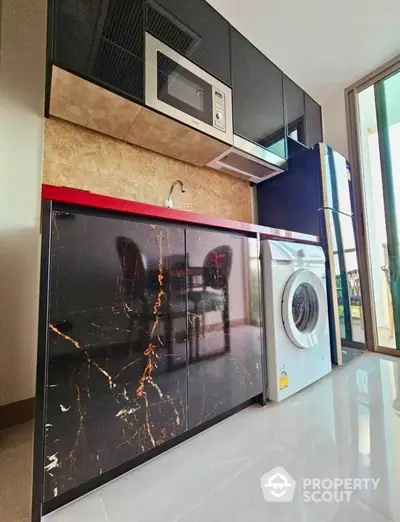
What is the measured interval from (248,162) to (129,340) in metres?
1.62

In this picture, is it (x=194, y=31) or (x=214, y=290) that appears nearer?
(x=214, y=290)

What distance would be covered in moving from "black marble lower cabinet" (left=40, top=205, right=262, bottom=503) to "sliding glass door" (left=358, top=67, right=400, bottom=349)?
185 cm

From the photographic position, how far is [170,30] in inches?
51.8

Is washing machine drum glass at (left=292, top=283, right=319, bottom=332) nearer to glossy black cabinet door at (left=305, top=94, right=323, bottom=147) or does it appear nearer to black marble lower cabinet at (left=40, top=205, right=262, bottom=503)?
black marble lower cabinet at (left=40, top=205, right=262, bottom=503)

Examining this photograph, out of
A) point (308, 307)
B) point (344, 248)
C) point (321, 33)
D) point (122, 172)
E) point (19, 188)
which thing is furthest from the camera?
point (344, 248)

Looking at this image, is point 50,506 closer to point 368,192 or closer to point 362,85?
point 368,192

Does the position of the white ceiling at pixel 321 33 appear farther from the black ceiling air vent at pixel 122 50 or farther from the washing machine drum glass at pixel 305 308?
the washing machine drum glass at pixel 305 308

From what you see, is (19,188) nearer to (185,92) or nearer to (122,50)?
(122,50)

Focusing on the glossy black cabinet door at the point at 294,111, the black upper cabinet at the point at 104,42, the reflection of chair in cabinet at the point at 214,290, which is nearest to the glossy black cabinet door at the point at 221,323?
the reflection of chair in cabinet at the point at 214,290

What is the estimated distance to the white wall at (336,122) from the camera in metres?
2.48

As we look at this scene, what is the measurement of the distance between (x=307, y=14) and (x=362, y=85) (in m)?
1.02

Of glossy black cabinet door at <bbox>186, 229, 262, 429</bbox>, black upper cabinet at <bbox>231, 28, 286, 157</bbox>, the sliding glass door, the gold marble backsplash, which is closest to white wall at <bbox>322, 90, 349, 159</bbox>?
the sliding glass door

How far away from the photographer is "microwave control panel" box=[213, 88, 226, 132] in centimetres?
152

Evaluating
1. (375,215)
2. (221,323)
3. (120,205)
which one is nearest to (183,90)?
(120,205)
